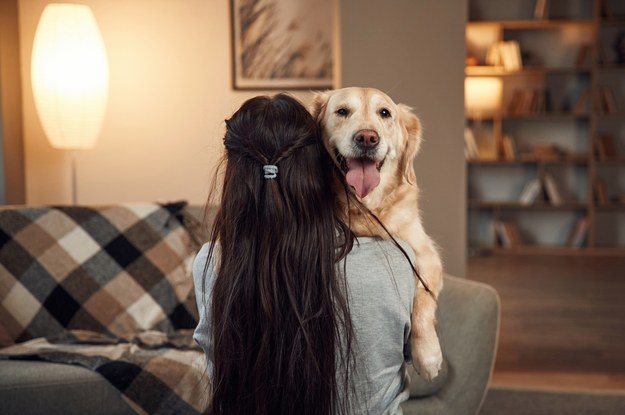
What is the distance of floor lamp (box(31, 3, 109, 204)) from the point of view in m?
3.52

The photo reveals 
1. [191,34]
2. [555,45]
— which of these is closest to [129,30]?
[191,34]

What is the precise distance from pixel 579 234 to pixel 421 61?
15.7ft

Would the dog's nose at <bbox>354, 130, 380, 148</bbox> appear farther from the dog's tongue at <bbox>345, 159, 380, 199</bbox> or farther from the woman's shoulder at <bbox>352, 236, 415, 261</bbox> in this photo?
the woman's shoulder at <bbox>352, 236, 415, 261</bbox>

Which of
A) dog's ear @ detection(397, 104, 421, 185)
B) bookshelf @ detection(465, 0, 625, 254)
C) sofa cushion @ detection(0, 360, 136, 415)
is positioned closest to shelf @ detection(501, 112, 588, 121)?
bookshelf @ detection(465, 0, 625, 254)

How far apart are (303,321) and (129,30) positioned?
2.91 metres

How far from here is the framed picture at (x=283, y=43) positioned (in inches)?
151

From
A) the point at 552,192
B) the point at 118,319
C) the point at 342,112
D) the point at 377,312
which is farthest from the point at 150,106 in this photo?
the point at 552,192

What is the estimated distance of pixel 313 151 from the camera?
4.17ft

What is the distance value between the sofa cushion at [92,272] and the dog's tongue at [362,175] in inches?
63.7

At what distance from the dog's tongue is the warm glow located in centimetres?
613

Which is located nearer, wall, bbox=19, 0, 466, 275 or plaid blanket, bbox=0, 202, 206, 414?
plaid blanket, bbox=0, 202, 206, 414

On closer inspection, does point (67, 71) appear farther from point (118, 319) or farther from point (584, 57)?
point (584, 57)

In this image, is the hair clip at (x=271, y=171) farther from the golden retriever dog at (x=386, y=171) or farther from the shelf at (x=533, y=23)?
the shelf at (x=533, y=23)

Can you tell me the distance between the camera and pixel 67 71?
11.6ft
